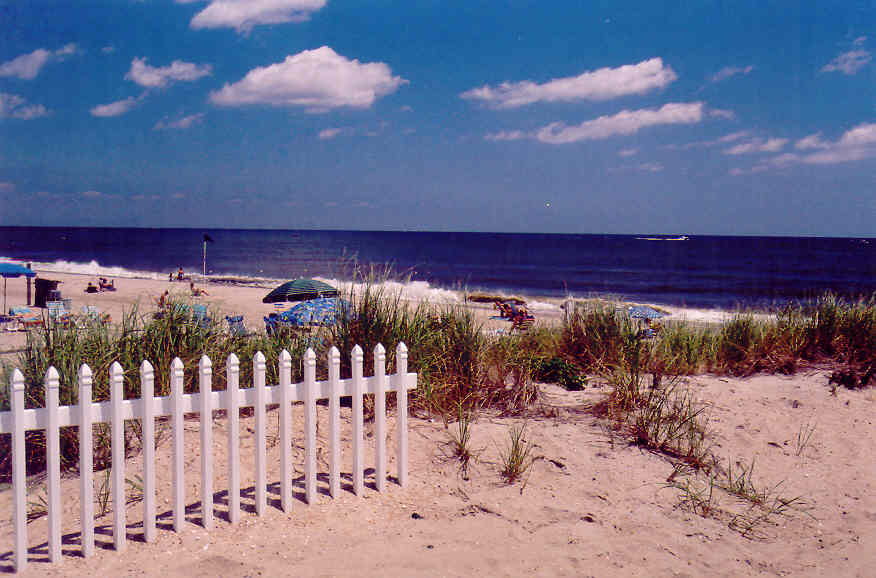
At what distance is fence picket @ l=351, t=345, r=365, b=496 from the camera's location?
4082 mm

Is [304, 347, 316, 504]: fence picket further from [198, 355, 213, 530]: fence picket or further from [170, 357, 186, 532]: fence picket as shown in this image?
[170, 357, 186, 532]: fence picket

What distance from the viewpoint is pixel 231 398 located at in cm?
361

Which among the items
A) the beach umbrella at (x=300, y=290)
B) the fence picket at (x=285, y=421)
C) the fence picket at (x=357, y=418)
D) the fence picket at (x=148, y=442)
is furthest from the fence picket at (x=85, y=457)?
the beach umbrella at (x=300, y=290)

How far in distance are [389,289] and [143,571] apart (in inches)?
144

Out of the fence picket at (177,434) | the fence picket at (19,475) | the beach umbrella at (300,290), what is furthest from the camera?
the beach umbrella at (300,290)

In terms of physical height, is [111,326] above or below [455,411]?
above

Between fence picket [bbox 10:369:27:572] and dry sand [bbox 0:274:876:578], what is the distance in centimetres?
12

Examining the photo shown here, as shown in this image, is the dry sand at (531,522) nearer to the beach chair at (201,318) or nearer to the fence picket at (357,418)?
the fence picket at (357,418)

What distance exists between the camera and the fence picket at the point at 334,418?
13.0 feet

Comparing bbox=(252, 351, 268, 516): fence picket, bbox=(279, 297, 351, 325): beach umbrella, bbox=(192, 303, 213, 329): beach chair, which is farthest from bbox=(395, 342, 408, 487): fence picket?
bbox=(192, 303, 213, 329): beach chair

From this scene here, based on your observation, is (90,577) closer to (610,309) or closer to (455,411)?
(455,411)

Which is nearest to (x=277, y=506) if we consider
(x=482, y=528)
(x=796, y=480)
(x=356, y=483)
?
(x=356, y=483)

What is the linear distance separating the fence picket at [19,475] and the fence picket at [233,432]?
97 centimetres

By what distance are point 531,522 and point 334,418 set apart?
4.59ft
